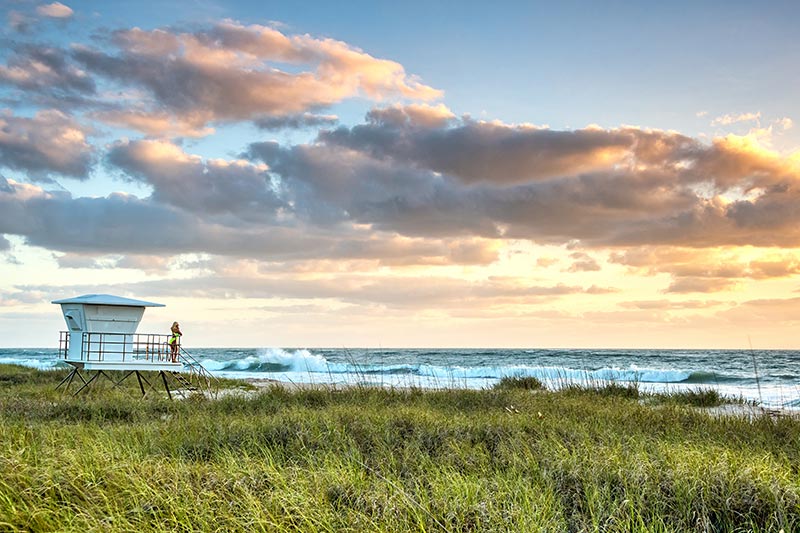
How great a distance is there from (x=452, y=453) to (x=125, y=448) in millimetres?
4058

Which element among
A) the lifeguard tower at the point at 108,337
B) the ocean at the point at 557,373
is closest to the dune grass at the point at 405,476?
the lifeguard tower at the point at 108,337

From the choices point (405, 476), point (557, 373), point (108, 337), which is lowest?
point (557, 373)

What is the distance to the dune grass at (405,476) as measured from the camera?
5.48 metres

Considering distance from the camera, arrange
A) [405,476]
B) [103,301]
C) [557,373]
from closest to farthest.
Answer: [405,476]
[103,301]
[557,373]

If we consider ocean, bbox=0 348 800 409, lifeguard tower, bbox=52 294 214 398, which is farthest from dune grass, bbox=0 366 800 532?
ocean, bbox=0 348 800 409

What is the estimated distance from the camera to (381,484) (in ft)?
21.5

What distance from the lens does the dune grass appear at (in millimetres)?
5477

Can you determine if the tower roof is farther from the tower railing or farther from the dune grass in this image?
the dune grass

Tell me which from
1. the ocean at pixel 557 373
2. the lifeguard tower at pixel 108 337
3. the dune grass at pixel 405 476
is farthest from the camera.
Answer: the ocean at pixel 557 373

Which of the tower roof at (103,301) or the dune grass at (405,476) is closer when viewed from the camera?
the dune grass at (405,476)

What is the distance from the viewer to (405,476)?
739 centimetres

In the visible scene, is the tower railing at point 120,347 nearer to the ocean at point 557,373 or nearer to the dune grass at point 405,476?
the ocean at point 557,373

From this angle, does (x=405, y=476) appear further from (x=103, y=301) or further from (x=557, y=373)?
(x=557, y=373)

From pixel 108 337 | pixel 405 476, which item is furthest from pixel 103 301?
pixel 405 476
